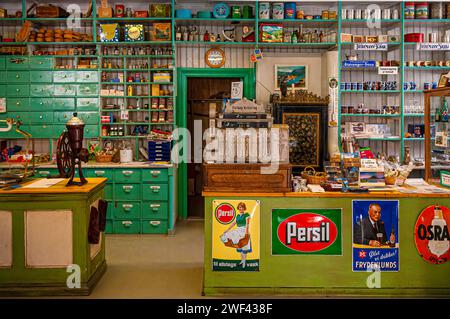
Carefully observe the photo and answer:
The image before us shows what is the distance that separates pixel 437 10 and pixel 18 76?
6371mm

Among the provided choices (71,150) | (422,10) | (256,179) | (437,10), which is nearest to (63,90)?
(71,150)

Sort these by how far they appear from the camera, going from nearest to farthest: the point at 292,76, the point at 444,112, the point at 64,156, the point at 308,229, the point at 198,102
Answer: the point at 308,229, the point at 64,156, the point at 444,112, the point at 292,76, the point at 198,102

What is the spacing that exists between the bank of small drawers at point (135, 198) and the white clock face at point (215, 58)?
194 centimetres

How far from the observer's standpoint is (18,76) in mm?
6797

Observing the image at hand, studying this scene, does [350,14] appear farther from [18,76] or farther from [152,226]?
[18,76]

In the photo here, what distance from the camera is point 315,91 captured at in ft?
23.6

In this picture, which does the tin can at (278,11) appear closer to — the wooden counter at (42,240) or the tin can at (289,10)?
the tin can at (289,10)

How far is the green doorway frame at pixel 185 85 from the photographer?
727cm

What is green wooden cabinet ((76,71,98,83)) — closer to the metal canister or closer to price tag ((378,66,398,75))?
price tag ((378,66,398,75))

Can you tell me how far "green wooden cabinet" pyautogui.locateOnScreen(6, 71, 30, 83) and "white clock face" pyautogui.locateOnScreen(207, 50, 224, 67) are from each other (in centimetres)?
275

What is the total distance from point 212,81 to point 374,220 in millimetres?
4157

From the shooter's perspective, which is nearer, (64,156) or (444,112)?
(64,156)
